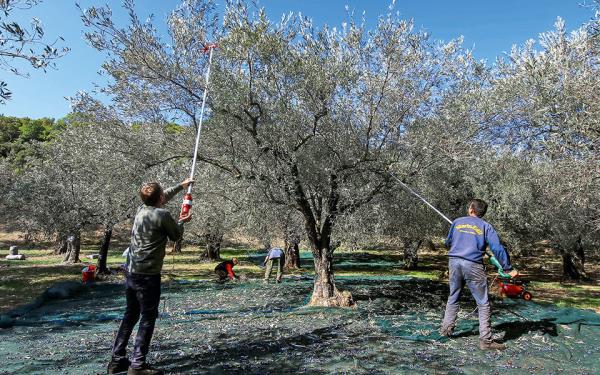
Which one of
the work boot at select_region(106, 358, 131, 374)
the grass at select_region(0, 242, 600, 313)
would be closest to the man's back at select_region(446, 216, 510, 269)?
the work boot at select_region(106, 358, 131, 374)

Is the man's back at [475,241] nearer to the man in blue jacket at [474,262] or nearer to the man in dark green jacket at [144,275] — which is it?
the man in blue jacket at [474,262]

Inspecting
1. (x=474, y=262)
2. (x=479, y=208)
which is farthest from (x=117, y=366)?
(x=479, y=208)

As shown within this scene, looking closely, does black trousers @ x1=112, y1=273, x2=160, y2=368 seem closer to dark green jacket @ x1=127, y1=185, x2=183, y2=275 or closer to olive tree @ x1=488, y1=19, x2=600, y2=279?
dark green jacket @ x1=127, y1=185, x2=183, y2=275

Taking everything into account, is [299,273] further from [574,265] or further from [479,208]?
[479,208]

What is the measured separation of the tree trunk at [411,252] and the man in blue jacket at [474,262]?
15.6m

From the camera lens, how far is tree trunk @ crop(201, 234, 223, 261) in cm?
2559

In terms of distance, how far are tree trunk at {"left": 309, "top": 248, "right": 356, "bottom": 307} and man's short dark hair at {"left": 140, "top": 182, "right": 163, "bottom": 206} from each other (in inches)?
241

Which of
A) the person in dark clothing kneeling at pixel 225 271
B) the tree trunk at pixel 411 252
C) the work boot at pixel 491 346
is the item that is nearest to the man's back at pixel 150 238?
the work boot at pixel 491 346

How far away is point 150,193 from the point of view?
15.1 ft

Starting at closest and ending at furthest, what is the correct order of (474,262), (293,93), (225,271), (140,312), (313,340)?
(140,312) < (474,262) < (313,340) < (293,93) < (225,271)

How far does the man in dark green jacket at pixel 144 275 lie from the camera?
435 centimetres

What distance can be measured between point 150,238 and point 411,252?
19.6 m

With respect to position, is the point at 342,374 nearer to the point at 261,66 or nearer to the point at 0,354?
the point at 0,354

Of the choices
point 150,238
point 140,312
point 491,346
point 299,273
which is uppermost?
point 150,238
